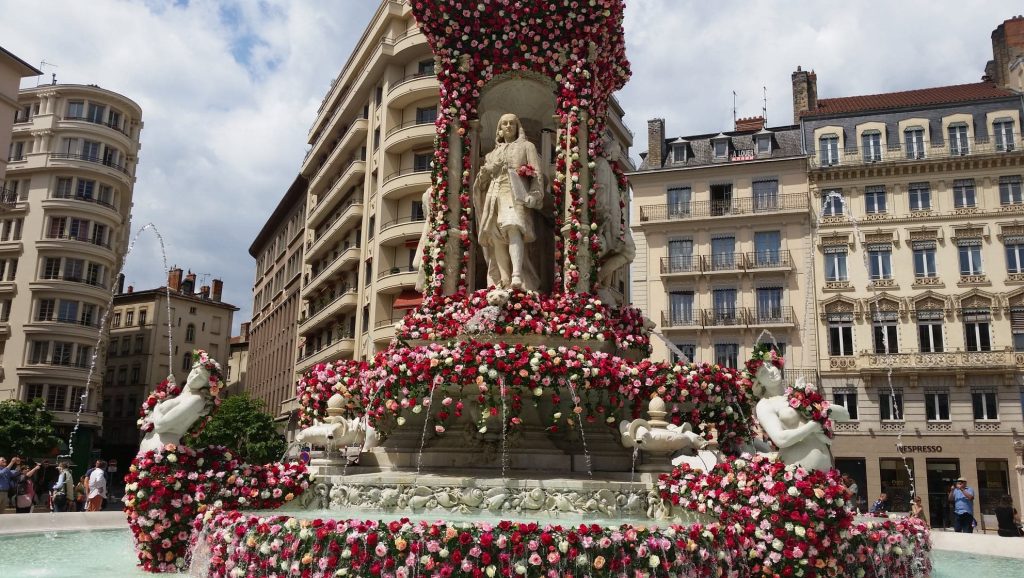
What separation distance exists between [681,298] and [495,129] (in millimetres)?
41074

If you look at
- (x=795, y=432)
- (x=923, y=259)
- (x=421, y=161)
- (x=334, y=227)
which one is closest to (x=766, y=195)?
(x=923, y=259)

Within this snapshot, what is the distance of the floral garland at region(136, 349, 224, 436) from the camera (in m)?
9.80

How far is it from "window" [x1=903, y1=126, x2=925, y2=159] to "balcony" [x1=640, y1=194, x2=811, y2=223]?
6556mm

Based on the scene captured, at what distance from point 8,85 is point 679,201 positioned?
39.8 metres

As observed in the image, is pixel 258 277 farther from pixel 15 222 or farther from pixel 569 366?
pixel 569 366

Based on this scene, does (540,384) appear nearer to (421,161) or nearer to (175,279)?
(421,161)

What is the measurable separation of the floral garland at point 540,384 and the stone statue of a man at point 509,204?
202 centimetres

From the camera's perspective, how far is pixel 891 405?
160ft

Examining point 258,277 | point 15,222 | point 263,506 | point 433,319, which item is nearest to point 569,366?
point 433,319

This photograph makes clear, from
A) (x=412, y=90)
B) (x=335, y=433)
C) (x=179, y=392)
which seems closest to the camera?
(x=179, y=392)

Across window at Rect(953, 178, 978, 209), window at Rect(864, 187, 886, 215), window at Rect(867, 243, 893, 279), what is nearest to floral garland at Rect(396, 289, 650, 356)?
window at Rect(867, 243, 893, 279)

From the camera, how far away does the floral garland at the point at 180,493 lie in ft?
30.0

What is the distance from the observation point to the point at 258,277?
4021 inches

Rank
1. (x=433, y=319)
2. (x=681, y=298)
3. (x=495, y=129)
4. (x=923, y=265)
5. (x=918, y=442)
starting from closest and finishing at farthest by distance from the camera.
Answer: (x=433, y=319), (x=495, y=129), (x=918, y=442), (x=923, y=265), (x=681, y=298)
